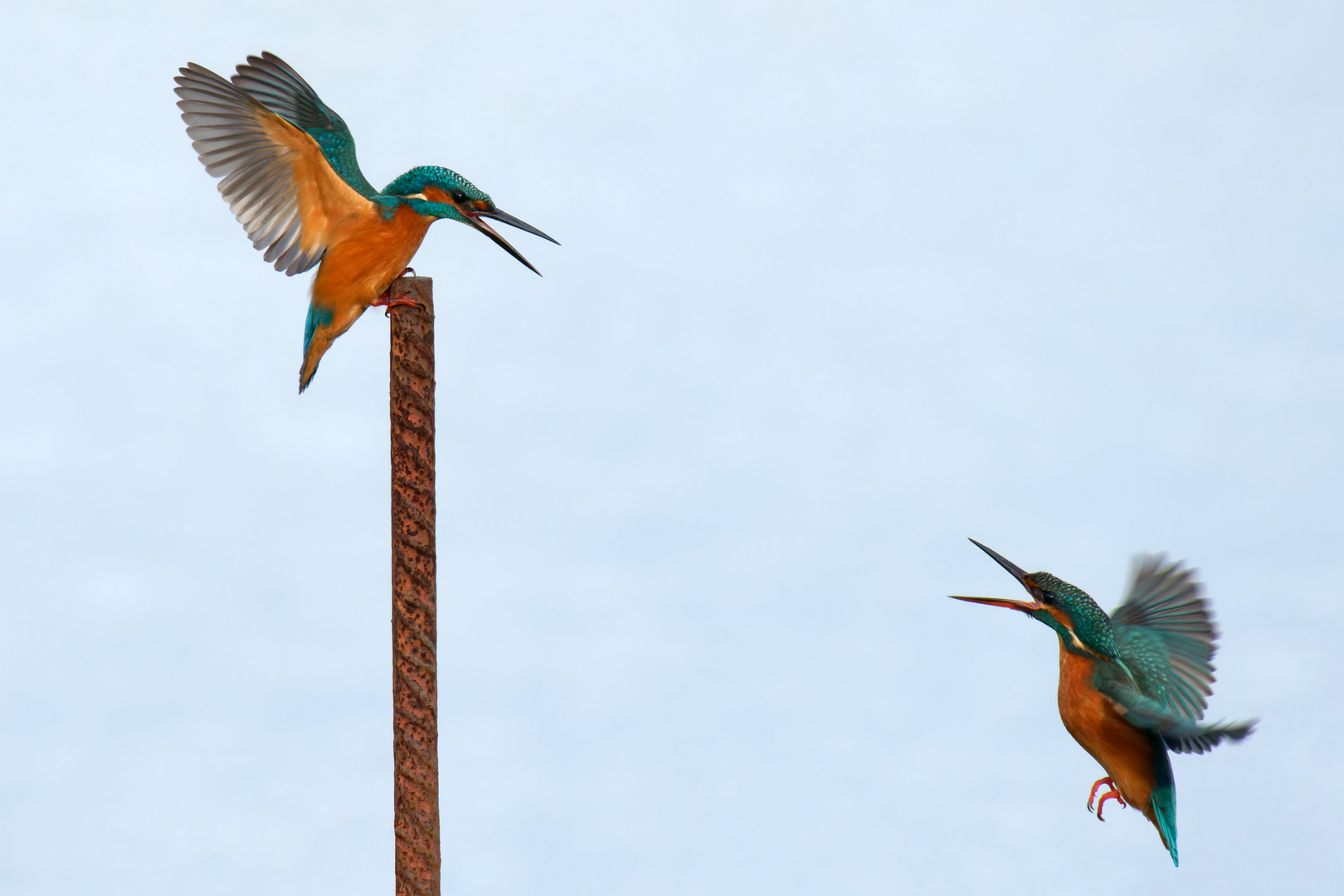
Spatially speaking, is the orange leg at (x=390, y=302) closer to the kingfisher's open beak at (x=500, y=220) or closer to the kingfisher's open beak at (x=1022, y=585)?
the kingfisher's open beak at (x=500, y=220)

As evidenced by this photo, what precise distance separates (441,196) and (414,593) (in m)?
1.46

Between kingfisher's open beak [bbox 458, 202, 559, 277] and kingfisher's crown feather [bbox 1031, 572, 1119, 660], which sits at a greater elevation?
kingfisher's open beak [bbox 458, 202, 559, 277]

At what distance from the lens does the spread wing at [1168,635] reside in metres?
5.63

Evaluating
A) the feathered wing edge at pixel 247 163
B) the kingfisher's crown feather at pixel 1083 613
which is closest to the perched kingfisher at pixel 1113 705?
the kingfisher's crown feather at pixel 1083 613

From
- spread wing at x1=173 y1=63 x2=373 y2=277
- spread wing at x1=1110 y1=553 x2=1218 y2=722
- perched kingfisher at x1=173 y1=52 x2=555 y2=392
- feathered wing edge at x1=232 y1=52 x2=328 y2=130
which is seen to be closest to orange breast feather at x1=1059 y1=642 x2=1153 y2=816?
spread wing at x1=1110 y1=553 x2=1218 y2=722

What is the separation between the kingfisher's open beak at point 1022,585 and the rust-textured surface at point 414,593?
1953 mm

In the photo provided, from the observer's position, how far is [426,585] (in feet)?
17.1

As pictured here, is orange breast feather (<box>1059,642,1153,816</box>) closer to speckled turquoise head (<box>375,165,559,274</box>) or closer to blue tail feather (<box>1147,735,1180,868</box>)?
blue tail feather (<box>1147,735,1180,868</box>)

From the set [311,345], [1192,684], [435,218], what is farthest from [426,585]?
[1192,684]

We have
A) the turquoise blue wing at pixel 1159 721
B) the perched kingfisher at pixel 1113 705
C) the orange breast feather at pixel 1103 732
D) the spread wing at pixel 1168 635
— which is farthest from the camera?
the spread wing at pixel 1168 635

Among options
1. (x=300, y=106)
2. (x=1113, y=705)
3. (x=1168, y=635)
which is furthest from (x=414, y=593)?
(x=1168, y=635)

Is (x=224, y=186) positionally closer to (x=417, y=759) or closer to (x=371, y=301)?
(x=371, y=301)

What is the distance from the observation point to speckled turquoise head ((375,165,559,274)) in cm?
514

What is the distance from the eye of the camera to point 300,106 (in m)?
5.22
